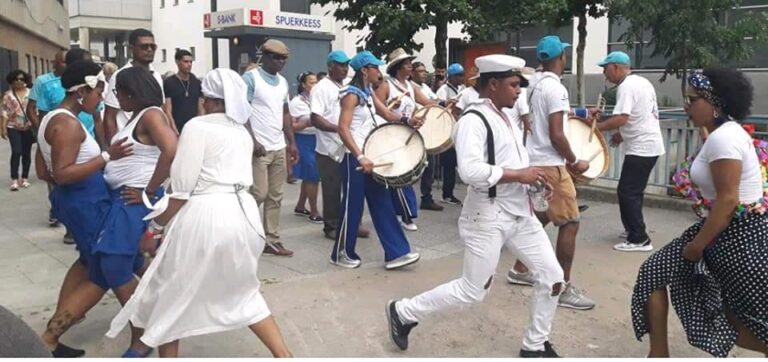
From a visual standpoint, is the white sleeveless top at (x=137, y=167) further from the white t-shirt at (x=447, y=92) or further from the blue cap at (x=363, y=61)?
the white t-shirt at (x=447, y=92)

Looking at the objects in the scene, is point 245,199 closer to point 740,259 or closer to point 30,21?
point 740,259

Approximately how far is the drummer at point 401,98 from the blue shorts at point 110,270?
136 inches

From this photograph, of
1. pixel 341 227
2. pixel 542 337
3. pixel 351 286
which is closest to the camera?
pixel 542 337

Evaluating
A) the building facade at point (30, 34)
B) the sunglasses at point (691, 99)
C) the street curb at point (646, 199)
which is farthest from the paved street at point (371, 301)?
the building facade at point (30, 34)

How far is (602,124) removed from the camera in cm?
650

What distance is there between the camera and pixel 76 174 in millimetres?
3855

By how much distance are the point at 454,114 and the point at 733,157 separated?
5.04 m

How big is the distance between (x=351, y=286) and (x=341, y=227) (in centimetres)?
68

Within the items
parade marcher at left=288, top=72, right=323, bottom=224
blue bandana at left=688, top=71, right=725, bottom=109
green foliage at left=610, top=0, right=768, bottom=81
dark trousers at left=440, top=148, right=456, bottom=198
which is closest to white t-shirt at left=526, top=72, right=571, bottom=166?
blue bandana at left=688, top=71, right=725, bottom=109

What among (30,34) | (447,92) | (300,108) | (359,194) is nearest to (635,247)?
(359,194)

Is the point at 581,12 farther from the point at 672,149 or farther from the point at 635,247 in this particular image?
the point at 635,247

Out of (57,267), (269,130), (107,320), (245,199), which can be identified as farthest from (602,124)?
(57,267)

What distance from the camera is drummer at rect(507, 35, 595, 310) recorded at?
5.01 m

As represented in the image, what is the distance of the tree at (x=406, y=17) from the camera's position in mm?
12938
